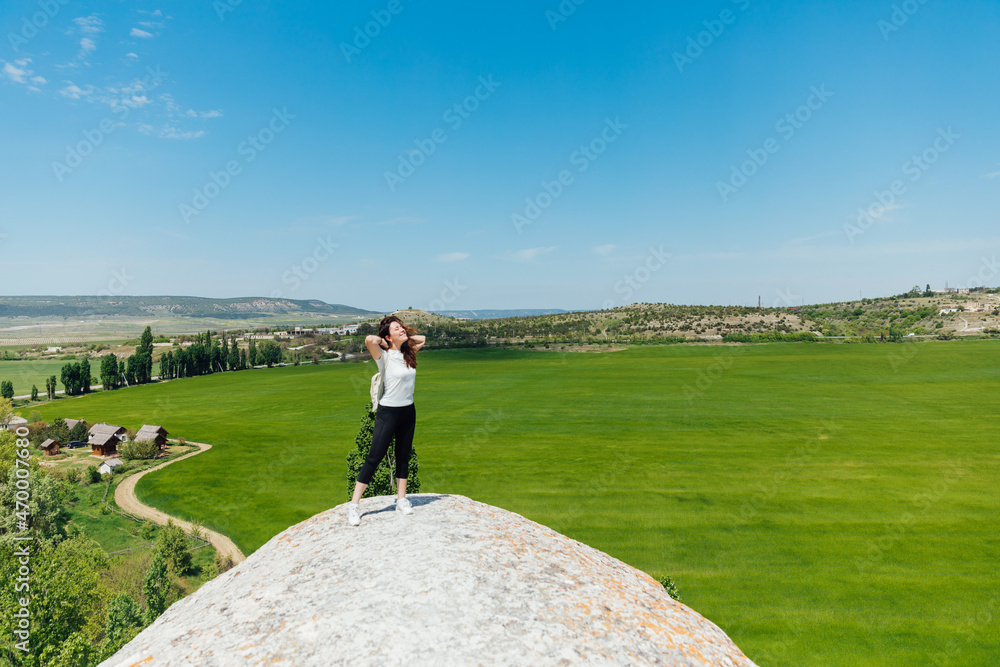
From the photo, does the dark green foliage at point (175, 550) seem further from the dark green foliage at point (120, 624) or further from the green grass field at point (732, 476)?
the dark green foliage at point (120, 624)

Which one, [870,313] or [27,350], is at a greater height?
[870,313]

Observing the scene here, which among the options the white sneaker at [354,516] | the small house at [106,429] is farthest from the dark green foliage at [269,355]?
the white sneaker at [354,516]

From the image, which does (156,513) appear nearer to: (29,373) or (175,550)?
(175,550)

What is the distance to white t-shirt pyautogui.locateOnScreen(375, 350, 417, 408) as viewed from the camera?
776cm

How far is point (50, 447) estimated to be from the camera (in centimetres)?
5438

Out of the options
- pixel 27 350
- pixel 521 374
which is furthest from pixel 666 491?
pixel 27 350

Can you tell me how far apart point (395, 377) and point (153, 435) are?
59.0 metres

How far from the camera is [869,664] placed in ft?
56.2

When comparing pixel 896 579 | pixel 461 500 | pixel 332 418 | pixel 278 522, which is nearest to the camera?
pixel 461 500

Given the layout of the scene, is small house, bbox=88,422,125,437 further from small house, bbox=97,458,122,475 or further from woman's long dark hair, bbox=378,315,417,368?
woman's long dark hair, bbox=378,315,417,368

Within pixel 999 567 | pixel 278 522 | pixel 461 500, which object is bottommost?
pixel 278 522

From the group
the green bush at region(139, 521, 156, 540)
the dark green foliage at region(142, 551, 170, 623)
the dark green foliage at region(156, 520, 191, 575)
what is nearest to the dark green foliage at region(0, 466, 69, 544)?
the green bush at region(139, 521, 156, 540)

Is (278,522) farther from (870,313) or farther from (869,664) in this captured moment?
(870,313)

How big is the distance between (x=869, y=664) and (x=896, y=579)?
7324 millimetres
